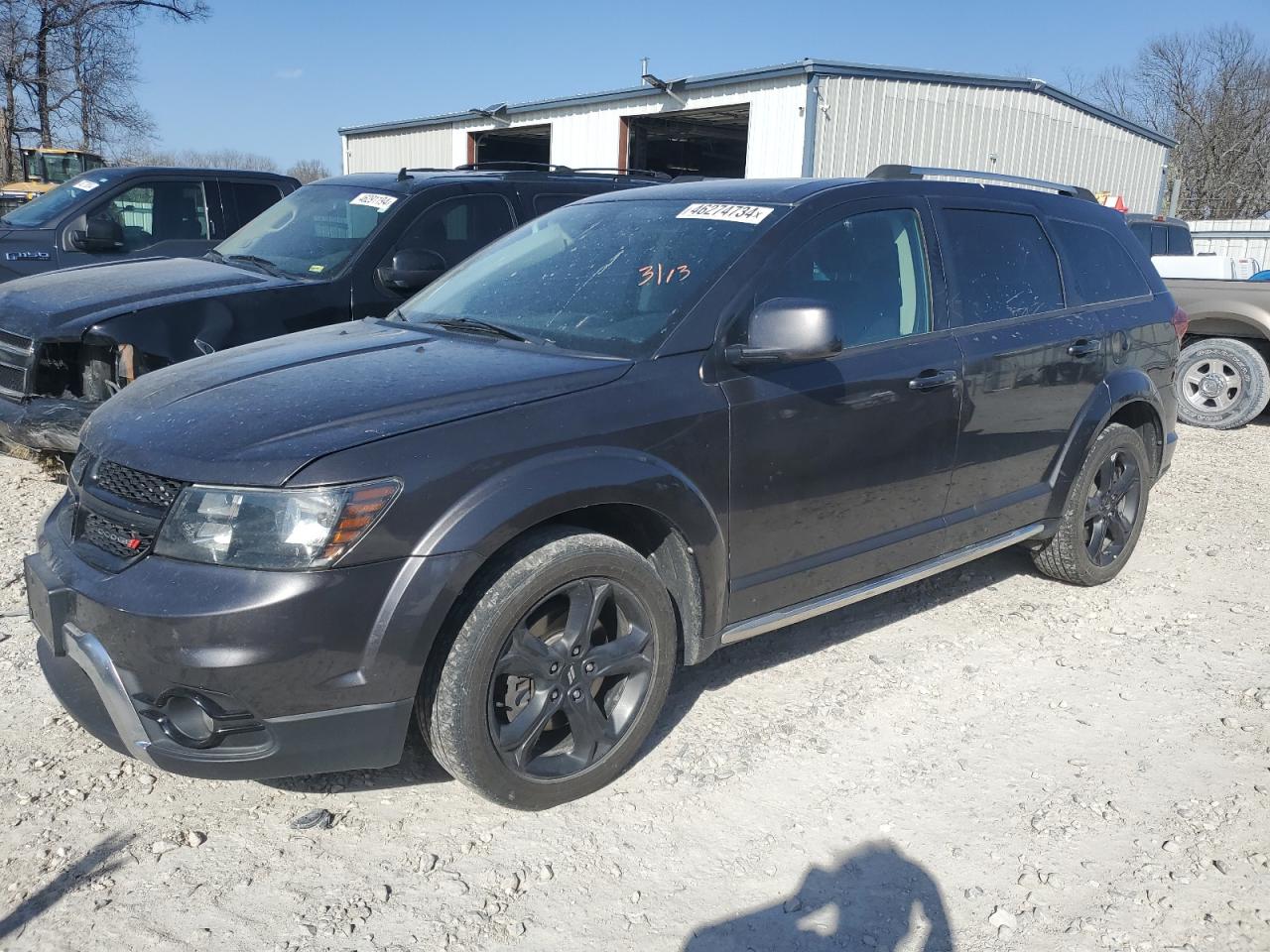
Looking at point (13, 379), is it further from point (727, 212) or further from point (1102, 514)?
point (1102, 514)

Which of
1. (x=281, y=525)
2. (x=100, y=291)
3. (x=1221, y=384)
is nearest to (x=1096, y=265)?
(x=281, y=525)

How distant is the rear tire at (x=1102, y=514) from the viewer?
15.9ft

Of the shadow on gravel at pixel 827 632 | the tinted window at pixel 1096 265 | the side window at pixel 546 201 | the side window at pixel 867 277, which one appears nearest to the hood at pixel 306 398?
the side window at pixel 867 277

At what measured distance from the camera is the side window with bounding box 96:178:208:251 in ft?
28.6

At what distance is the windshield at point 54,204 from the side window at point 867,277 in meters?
7.37

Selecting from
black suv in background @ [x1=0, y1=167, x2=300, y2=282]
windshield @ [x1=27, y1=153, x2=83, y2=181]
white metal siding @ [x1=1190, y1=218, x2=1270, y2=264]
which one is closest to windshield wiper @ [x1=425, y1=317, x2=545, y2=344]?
black suv in background @ [x1=0, y1=167, x2=300, y2=282]

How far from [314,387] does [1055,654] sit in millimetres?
3169

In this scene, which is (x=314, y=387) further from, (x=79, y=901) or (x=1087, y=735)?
(x=1087, y=735)

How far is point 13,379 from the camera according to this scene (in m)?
5.49

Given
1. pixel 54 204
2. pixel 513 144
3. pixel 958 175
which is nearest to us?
pixel 958 175

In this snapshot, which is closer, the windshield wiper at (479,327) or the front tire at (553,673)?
the front tire at (553,673)

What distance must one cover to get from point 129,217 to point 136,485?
6.99m

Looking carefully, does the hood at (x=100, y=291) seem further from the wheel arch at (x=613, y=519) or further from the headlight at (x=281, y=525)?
the wheel arch at (x=613, y=519)

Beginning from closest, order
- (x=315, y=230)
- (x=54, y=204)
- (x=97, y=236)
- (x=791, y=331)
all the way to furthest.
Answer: (x=791, y=331)
(x=315, y=230)
(x=97, y=236)
(x=54, y=204)
